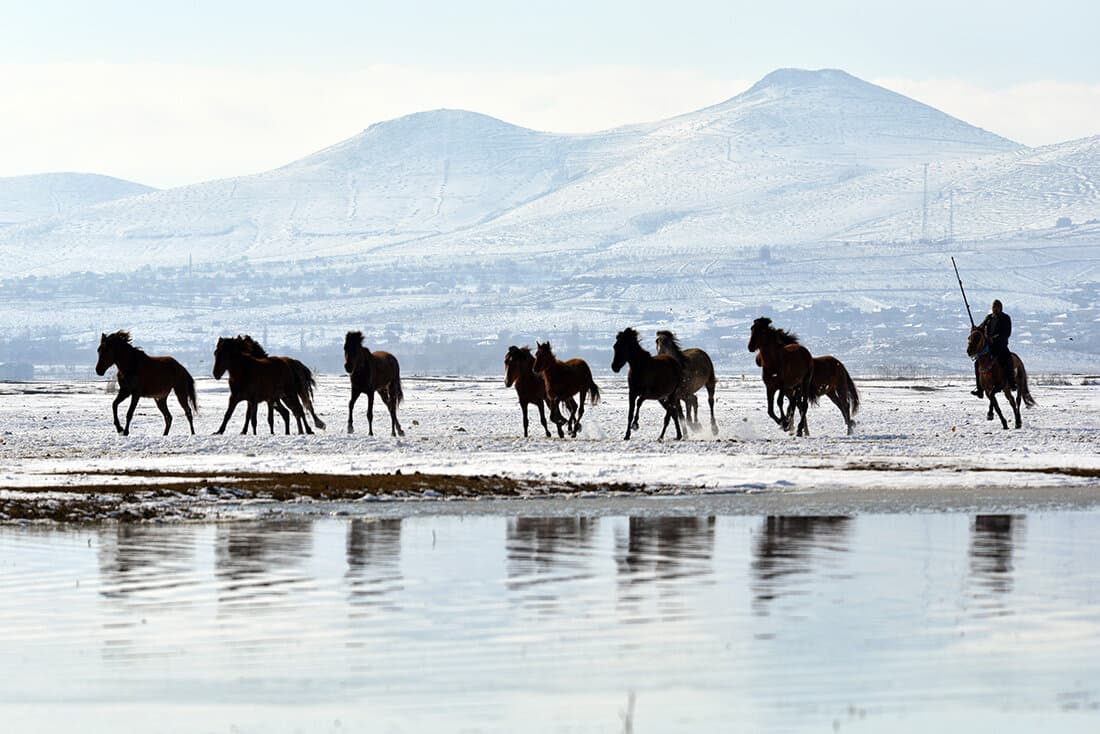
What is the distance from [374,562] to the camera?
16.0 meters

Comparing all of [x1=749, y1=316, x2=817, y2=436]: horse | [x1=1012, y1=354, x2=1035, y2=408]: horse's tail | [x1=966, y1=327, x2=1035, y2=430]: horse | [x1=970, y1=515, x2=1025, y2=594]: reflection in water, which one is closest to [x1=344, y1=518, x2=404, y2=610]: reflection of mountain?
[x1=970, y1=515, x2=1025, y2=594]: reflection in water

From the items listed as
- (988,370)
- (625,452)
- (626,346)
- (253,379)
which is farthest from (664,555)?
(988,370)

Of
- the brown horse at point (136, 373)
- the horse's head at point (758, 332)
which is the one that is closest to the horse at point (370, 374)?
the brown horse at point (136, 373)

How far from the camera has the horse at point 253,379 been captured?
36625 millimetres

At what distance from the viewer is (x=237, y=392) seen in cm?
3666

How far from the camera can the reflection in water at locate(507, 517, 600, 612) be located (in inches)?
549

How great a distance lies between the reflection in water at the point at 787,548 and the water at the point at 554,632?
51 millimetres

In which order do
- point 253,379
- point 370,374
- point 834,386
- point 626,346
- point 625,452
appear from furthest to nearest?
point 370,374 < point 834,386 < point 253,379 < point 626,346 < point 625,452

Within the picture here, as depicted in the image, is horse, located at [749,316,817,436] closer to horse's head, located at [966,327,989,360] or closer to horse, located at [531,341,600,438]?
horse, located at [531,341,600,438]

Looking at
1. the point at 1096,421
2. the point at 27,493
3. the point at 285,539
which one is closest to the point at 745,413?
the point at 1096,421

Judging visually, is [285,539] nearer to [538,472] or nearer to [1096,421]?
[538,472]

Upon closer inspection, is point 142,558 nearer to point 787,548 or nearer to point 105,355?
point 787,548

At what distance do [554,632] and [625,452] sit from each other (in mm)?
18789

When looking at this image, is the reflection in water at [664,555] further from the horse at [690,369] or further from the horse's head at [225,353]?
the horse's head at [225,353]
